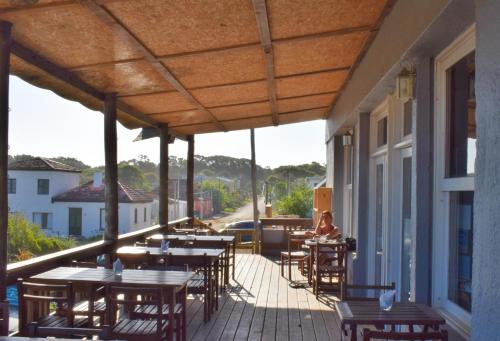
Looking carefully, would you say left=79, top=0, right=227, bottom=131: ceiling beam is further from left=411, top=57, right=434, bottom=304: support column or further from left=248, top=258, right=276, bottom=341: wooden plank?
left=248, top=258, right=276, bottom=341: wooden plank

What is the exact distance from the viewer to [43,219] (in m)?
37.1

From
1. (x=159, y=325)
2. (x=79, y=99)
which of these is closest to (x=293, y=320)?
(x=159, y=325)

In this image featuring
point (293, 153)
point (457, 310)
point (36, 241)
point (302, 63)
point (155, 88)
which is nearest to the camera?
point (457, 310)

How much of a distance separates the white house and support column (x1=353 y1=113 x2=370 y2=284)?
2971 centimetres

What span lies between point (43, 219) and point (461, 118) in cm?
3878

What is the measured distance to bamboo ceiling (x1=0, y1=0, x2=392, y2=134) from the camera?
3113mm

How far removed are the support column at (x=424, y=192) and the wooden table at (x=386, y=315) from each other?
0.68 feet

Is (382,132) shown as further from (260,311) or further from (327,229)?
(260,311)

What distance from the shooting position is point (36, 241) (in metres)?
30.9

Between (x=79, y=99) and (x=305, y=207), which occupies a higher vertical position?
(x=79, y=99)

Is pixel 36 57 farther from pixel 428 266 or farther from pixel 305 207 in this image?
pixel 305 207

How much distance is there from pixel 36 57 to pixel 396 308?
327cm

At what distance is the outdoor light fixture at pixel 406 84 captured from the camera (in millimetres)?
3288

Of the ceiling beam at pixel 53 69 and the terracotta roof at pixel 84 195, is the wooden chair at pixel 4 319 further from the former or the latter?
the terracotta roof at pixel 84 195
